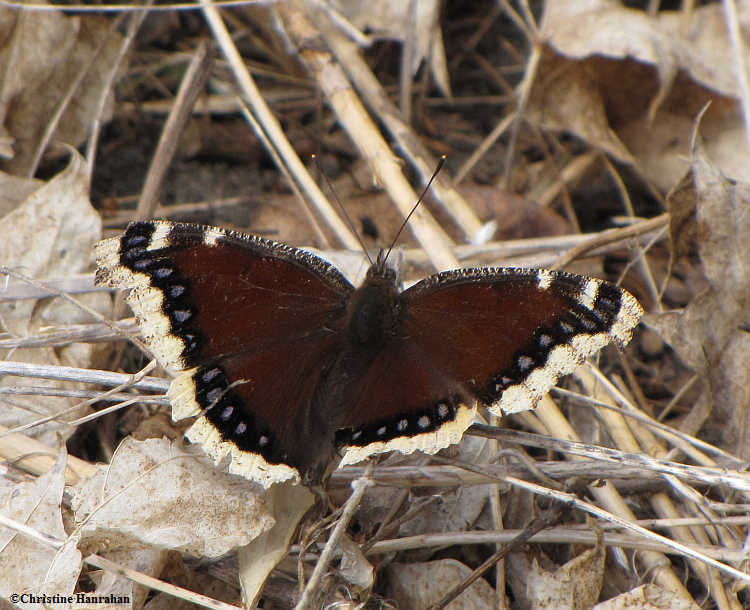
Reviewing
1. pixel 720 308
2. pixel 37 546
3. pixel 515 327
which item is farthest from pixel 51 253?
pixel 720 308

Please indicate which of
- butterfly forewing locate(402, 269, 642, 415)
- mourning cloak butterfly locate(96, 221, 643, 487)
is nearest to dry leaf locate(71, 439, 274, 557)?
mourning cloak butterfly locate(96, 221, 643, 487)

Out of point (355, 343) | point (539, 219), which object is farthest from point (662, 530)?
point (539, 219)

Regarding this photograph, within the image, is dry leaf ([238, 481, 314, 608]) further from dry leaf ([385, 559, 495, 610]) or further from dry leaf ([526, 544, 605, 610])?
dry leaf ([526, 544, 605, 610])

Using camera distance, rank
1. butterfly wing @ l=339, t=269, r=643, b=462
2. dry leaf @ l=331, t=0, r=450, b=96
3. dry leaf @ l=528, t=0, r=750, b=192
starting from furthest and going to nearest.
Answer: dry leaf @ l=331, t=0, r=450, b=96 → dry leaf @ l=528, t=0, r=750, b=192 → butterfly wing @ l=339, t=269, r=643, b=462

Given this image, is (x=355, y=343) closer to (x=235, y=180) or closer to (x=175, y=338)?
(x=175, y=338)

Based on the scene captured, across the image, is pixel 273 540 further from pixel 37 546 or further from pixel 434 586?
pixel 37 546

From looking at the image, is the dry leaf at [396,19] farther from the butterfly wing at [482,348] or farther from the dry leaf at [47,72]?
the butterfly wing at [482,348]

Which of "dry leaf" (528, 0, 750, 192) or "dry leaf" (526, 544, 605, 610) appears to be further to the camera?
"dry leaf" (528, 0, 750, 192)
